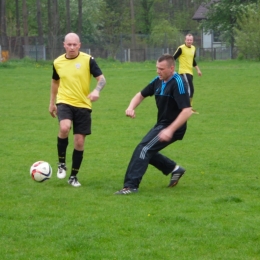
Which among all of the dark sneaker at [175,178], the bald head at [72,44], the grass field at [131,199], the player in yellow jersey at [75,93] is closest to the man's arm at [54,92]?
the player in yellow jersey at [75,93]

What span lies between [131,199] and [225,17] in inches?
2285

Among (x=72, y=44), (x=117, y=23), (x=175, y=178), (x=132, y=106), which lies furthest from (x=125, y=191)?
(x=117, y=23)

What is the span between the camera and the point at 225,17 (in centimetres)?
6450

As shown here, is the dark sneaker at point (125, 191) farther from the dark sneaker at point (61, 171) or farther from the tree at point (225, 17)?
the tree at point (225, 17)

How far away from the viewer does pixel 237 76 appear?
30766 mm

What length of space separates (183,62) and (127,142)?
693cm

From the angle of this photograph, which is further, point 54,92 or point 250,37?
point 250,37

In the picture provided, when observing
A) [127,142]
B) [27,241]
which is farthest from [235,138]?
[27,241]

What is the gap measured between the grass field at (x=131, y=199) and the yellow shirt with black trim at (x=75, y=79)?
112cm

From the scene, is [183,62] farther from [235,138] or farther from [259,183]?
[259,183]

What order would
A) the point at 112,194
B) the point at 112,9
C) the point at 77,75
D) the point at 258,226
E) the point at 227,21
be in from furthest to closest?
the point at 112,9 → the point at 227,21 → the point at 77,75 → the point at 112,194 → the point at 258,226

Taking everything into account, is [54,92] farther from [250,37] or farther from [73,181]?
[250,37]

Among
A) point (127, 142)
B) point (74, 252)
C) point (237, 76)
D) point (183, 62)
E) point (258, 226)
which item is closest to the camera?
point (74, 252)

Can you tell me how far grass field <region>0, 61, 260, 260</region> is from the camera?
6.18 meters
